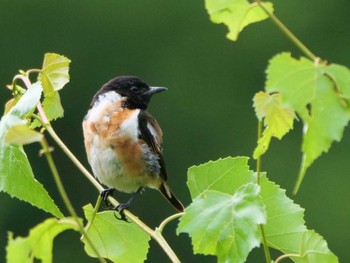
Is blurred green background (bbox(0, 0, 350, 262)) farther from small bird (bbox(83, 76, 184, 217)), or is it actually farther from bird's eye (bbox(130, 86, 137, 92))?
small bird (bbox(83, 76, 184, 217))

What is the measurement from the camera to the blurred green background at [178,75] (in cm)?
1916

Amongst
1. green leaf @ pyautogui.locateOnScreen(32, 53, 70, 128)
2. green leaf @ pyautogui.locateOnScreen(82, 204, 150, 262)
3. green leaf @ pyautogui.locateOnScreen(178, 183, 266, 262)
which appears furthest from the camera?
green leaf @ pyautogui.locateOnScreen(32, 53, 70, 128)

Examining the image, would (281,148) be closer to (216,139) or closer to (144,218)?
(216,139)

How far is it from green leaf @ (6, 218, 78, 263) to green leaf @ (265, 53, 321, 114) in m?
0.33

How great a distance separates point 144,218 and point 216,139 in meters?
2.12

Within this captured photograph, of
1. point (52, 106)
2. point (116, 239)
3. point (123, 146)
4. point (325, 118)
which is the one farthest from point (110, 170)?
point (325, 118)

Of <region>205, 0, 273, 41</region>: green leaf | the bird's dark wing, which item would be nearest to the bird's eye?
the bird's dark wing

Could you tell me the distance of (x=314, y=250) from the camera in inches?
68.0

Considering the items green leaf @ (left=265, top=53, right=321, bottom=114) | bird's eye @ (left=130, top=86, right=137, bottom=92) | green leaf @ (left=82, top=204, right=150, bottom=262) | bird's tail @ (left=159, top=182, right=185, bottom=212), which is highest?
green leaf @ (left=265, top=53, right=321, bottom=114)

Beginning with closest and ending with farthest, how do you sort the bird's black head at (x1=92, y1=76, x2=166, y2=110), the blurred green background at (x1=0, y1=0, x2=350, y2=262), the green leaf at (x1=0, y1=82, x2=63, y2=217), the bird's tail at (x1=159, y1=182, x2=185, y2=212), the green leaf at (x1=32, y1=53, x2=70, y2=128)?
the green leaf at (x1=0, y1=82, x2=63, y2=217) → the green leaf at (x1=32, y1=53, x2=70, y2=128) → the bird's tail at (x1=159, y1=182, x2=185, y2=212) → the bird's black head at (x1=92, y1=76, x2=166, y2=110) → the blurred green background at (x1=0, y1=0, x2=350, y2=262)

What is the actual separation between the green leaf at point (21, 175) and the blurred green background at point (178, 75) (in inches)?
616

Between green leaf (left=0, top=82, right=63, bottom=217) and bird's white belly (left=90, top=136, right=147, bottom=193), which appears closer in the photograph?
green leaf (left=0, top=82, right=63, bottom=217)

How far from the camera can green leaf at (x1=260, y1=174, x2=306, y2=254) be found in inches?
75.8

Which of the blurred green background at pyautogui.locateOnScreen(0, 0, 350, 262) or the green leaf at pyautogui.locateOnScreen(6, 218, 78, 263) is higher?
the green leaf at pyautogui.locateOnScreen(6, 218, 78, 263)
